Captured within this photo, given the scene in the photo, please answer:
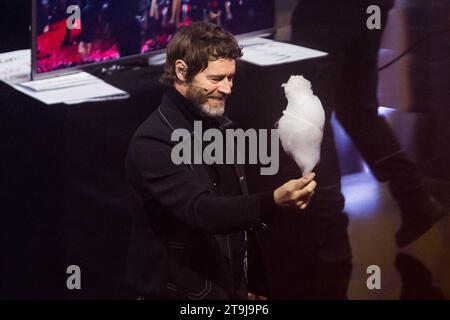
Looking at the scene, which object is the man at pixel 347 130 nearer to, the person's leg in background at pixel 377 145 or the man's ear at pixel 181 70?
the person's leg in background at pixel 377 145

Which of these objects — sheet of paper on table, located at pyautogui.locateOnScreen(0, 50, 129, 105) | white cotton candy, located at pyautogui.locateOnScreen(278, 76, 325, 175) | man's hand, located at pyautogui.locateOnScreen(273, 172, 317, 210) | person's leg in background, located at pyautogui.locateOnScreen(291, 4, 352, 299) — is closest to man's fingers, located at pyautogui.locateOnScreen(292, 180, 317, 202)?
man's hand, located at pyautogui.locateOnScreen(273, 172, 317, 210)

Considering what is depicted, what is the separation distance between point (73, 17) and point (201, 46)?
510 mm

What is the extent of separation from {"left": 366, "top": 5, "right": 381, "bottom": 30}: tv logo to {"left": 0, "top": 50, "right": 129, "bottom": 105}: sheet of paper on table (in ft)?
2.92

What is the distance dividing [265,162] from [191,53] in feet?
2.45

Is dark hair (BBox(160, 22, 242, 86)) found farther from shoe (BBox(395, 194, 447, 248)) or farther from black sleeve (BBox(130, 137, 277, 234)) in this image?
shoe (BBox(395, 194, 447, 248))

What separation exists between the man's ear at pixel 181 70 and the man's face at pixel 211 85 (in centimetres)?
3

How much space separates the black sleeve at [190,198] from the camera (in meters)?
2.35

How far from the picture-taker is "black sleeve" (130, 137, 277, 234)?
235 centimetres

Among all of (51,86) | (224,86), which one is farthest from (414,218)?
(51,86)

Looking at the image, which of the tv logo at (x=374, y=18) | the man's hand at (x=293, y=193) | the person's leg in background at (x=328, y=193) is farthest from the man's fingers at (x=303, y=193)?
the tv logo at (x=374, y=18)

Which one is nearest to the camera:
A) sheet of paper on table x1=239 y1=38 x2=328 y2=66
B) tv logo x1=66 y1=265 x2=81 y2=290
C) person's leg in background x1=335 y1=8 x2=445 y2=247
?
tv logo x1=66 y1=265 x2=81 y2=290

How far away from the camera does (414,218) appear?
3367 millimetres
